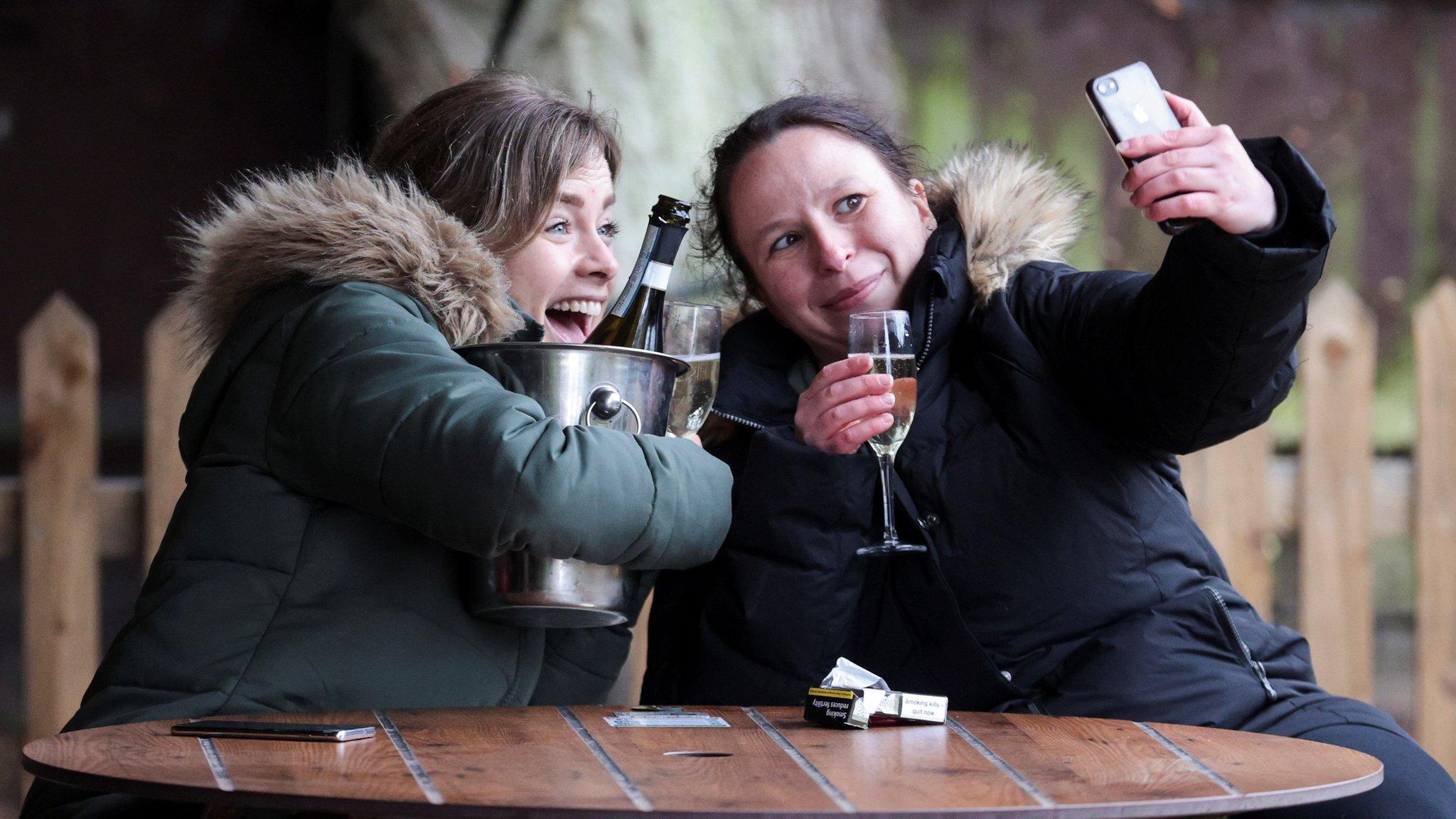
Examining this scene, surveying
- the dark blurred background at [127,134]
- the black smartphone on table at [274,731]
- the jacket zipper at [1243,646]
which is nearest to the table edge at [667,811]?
the black smartphone on table at [274,731]

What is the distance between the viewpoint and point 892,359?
205cm

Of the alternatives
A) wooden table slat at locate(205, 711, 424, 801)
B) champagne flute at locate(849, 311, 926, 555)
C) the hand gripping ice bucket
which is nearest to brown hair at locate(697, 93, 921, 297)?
champagne flute at locate(849, 311, 926, 555)

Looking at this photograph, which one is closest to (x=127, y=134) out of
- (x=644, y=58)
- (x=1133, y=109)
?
(x=644, y=58)

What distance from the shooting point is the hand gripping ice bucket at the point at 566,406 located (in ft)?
6.07

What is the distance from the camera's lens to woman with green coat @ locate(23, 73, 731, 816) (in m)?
1.69

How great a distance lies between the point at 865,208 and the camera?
2406mm

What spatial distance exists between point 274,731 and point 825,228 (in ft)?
4.38

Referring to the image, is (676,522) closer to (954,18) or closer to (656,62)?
(656,62)

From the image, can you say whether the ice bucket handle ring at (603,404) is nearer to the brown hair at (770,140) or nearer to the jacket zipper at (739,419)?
the jacket zipper at (739,419)

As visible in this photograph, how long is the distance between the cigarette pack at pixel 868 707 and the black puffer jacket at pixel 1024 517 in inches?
17.9

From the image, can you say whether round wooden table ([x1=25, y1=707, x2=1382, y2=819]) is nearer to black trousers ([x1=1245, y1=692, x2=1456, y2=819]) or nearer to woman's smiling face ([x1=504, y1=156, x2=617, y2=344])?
black trousers ([x1=1245, y1=692, x2=1456, y2=819])

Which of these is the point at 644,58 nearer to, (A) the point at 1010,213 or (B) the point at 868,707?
(A) the point at 1010,213

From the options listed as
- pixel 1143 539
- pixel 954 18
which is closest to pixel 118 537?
pixel 1143 539

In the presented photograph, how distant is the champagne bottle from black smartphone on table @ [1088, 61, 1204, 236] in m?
0.66
